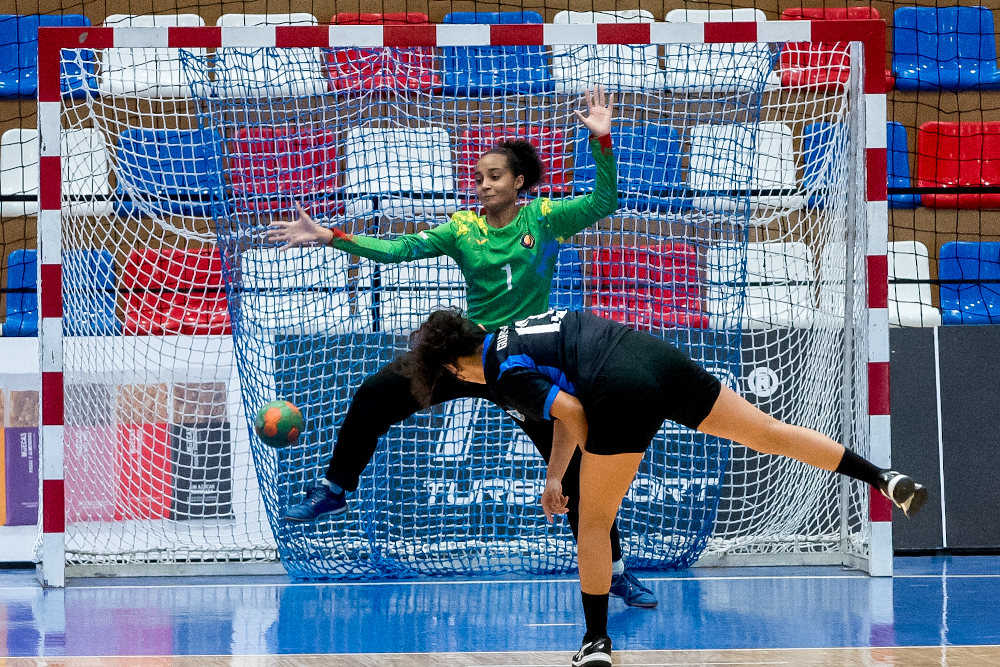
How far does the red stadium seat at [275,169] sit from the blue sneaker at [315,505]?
1.59m

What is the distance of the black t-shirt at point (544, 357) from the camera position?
3.26m

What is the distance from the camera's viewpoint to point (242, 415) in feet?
19.0

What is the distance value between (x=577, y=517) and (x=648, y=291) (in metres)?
1.61

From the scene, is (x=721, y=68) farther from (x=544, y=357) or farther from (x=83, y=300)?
(x=83, y=300)

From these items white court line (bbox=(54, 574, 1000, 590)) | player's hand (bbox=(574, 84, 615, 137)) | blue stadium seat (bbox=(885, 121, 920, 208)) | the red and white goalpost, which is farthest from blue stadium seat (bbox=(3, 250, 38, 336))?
blue stadium seat (bbox=(885, 121, 920, 208))

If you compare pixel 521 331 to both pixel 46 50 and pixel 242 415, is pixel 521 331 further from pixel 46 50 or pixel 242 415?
pixel 46 50

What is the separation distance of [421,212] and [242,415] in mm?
1553

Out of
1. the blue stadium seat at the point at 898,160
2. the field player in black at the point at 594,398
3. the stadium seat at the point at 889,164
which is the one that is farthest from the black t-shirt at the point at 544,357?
the blue stadium seat at the point at 898,160

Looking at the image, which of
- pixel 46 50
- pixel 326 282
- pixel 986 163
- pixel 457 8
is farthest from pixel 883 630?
pixel 457 8

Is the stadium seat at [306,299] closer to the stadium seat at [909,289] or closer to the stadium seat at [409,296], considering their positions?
the stadium seat at [409,296]

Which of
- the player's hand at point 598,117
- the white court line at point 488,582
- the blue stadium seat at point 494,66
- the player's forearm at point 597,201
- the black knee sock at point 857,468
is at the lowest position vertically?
the white court line at point 488,582

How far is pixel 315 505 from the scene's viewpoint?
452 centimetres

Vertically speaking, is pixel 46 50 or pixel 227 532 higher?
pixel 46 50

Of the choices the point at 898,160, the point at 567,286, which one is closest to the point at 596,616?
the point at 567,286
